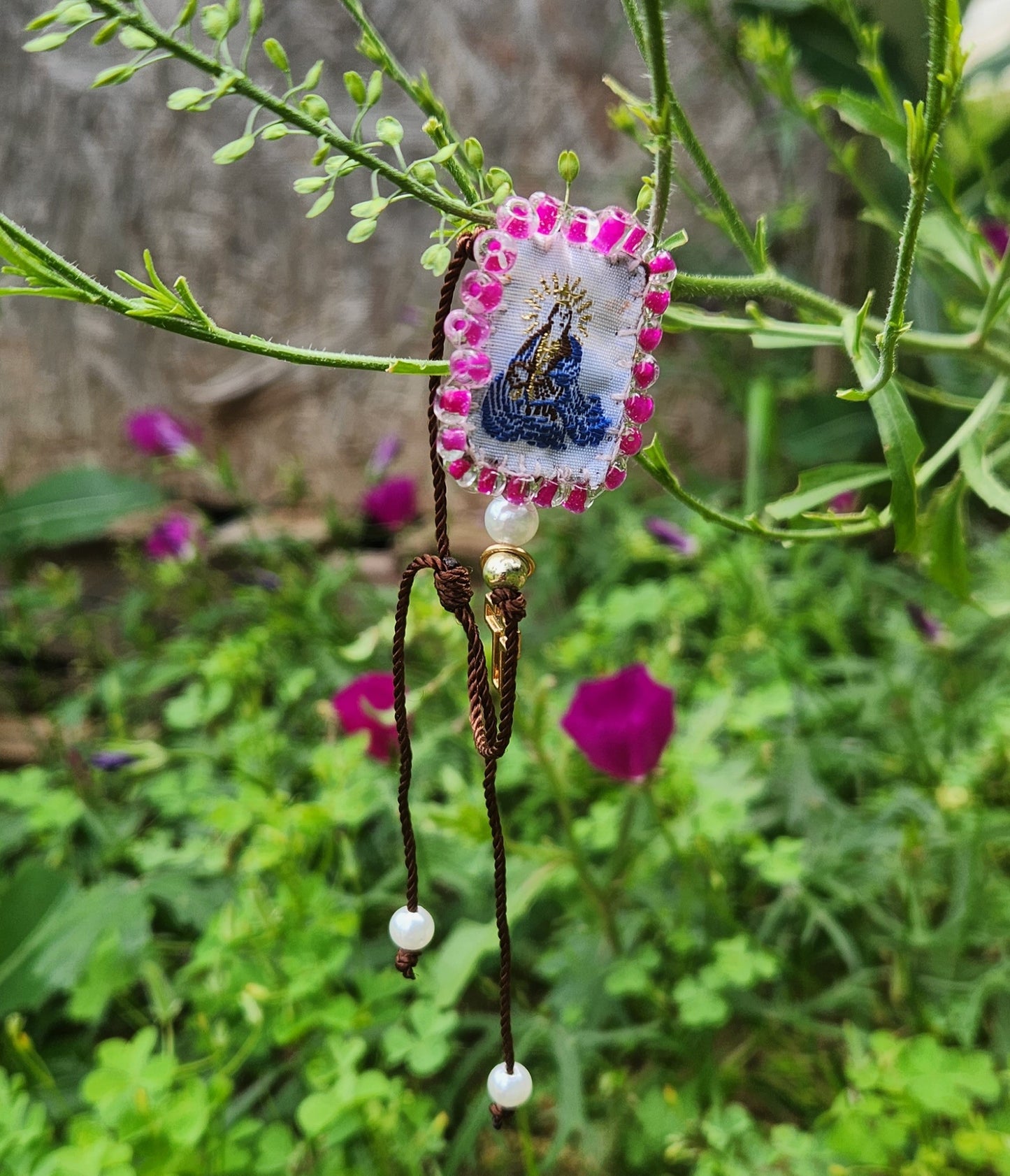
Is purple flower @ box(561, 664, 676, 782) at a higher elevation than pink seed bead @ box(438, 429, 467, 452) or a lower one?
lower

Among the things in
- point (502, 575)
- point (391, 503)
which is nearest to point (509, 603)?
point (502, 575)

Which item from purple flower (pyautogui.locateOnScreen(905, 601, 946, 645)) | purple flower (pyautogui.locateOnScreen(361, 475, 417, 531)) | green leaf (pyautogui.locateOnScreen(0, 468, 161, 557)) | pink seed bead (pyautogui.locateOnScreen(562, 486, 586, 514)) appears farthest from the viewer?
green leaf (pyautogui.locateOnScreen(0, 468, 161, 557))

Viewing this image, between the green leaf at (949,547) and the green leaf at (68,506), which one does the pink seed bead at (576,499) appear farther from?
the green leaf at (68,506)

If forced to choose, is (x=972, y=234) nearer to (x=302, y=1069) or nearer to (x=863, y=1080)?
(x=863, y=1080)

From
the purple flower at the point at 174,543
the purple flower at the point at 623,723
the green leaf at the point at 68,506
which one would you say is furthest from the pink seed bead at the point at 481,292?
the green leaf at the point at 68,506

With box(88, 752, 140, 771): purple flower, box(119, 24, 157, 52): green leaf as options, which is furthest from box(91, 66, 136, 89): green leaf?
box(88, 752, 140, 771): purple flower

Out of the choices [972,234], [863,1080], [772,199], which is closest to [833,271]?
[772,199]

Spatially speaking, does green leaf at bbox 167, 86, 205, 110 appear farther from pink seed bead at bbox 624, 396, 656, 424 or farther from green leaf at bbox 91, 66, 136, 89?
pink seed bead at bbox 624, 396, 656, 424
